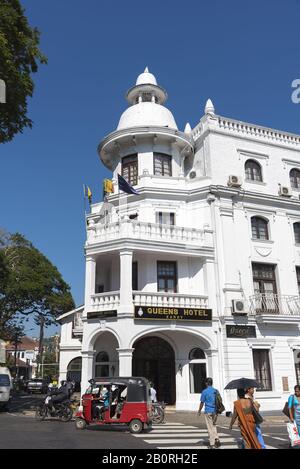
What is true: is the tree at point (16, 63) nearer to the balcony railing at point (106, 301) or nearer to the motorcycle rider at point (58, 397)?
the balcony railing at point (106, 301)

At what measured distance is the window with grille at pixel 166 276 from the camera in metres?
21.5

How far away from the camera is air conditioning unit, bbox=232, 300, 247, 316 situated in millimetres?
20250

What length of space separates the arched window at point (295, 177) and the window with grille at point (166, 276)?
31.0 feet

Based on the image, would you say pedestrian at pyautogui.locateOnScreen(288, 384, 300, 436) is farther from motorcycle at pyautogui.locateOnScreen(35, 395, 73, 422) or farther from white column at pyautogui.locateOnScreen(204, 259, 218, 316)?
white column at pyautogui.locateOnScreen(204, 259, 218, 316)

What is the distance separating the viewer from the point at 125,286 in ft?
62.8

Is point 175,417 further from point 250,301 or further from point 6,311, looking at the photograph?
point 6,311

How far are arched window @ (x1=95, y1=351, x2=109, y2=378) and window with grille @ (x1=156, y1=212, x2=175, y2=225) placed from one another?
757 centimetres

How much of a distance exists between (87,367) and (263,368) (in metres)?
8.64

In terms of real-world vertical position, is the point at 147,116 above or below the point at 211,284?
above

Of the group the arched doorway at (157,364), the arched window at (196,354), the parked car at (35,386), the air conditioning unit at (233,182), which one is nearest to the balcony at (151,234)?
the air conditioning unit at (233,182)

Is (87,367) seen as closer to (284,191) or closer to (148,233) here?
(148,233)

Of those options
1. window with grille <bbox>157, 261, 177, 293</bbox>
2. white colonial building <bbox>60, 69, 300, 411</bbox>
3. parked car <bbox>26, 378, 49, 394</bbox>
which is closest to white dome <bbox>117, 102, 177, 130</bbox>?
white colonial building <bbox>60, 69, 300, 411</bbox>

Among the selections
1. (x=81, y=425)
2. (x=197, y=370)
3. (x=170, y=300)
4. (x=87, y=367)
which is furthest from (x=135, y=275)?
(x=81, y=425)
